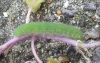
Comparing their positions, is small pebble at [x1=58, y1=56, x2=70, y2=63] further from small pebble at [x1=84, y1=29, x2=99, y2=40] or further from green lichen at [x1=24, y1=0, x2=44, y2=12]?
green lichen at [x1=24, y1=0, x2=44, y2=12]

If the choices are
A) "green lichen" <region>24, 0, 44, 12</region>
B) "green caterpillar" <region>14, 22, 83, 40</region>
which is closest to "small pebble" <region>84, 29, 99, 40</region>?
"green caterpillar" <region>14, 22, 83, 40</region>

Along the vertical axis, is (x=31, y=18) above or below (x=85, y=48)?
above

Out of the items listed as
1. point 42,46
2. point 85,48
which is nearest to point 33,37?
point 42,46

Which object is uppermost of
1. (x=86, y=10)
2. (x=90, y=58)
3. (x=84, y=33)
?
(x=86, y=10)

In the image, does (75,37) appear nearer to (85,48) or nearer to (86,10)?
(85,48)

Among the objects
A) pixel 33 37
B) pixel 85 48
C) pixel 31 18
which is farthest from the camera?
pixel 31 18

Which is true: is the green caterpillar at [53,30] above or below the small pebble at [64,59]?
above

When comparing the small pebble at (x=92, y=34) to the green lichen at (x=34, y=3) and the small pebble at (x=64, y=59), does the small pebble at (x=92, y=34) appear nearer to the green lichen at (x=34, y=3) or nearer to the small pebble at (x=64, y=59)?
the small pebble at (x=64, y=59)

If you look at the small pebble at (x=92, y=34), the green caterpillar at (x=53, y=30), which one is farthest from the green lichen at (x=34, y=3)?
the small pebble at (x=92, y=34)
